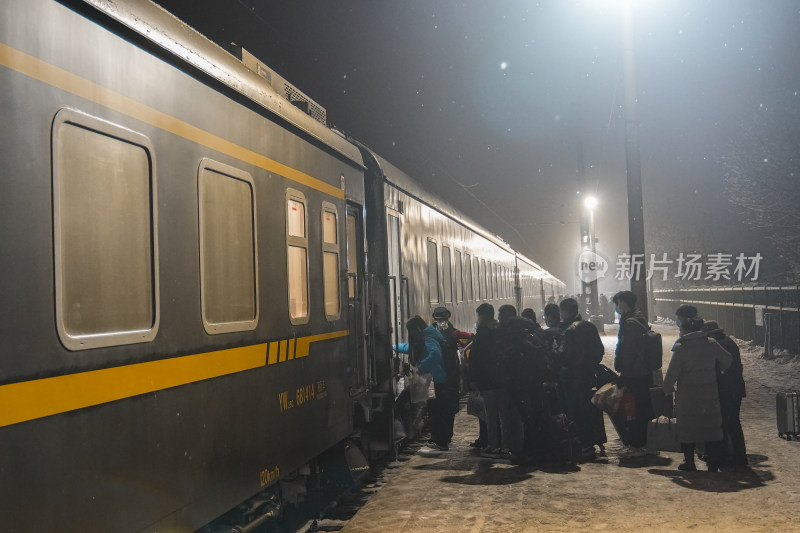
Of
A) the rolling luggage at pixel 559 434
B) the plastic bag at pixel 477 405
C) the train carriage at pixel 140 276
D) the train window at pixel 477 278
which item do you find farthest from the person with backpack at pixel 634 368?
the train window at pixel 477 278

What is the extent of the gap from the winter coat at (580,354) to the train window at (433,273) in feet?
11.3

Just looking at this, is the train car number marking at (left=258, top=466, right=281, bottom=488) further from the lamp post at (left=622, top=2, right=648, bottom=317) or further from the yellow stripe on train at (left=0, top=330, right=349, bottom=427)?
the lamp post at (left=622, top=2, right=648, bottom=317)

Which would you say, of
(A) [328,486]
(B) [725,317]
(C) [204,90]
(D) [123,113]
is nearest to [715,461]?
(A) [328,486]

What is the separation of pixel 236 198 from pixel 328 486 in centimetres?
437

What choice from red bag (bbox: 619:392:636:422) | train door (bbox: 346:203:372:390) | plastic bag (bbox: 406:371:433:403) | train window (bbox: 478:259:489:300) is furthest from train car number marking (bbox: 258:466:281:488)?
train window (bbox: 478:259:489:300)

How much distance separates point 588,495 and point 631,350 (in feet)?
7.10

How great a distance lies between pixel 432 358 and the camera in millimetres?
10664

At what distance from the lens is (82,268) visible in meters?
3.80

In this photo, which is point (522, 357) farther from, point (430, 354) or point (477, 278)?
point (477, 278)

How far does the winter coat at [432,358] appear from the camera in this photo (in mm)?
10656

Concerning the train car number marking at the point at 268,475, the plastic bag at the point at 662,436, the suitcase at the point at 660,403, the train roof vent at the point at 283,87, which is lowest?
the plastic bag at the point at 662,436

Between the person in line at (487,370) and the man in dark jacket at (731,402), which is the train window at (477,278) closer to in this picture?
the person in line at (487,370)

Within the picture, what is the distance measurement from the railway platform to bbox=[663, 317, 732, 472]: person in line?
17.0 inches

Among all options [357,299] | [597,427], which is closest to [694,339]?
[597,427]
